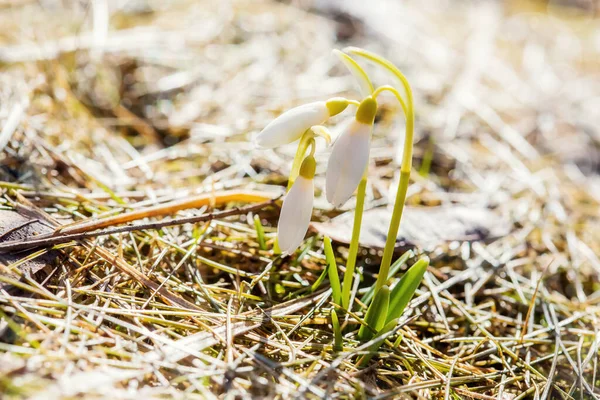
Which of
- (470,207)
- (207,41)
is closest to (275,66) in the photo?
(207,41)

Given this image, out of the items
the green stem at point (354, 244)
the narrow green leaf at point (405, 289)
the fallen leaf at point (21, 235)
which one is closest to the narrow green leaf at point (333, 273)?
the green stem at point (354, 244)

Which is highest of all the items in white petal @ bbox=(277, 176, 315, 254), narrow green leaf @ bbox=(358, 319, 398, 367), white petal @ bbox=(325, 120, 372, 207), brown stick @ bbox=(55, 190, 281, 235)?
white petal @ bbox=(325, 120, 372, 207)

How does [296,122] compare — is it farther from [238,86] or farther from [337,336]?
[238,86]

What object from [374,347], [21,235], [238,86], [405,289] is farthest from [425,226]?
[238,86]

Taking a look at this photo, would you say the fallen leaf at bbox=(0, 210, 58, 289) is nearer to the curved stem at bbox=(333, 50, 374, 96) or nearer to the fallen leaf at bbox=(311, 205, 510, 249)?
the fallen leaf at bbox=(311, 205, 510, 249)

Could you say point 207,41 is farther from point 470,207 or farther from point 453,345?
point 453,345

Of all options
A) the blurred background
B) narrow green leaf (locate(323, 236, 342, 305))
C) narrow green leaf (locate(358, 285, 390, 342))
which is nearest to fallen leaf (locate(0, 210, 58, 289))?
the blurred background

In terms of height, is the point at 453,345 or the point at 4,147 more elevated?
the point at 4,147
